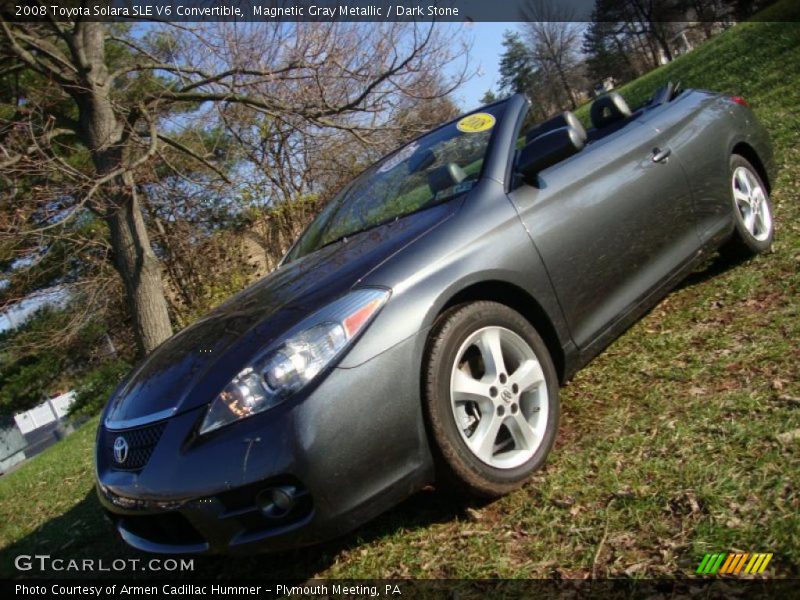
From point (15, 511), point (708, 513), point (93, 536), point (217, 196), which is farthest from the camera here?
point (217, 196)

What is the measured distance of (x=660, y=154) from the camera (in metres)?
3.76

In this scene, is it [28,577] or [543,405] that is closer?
[543,405]

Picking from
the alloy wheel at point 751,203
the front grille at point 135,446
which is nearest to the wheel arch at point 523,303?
the front grille at point 135,446

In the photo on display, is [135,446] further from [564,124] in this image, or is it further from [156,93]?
[156,93]

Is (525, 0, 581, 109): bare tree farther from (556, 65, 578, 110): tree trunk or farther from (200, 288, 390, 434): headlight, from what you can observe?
(200, 288, 390, 434): headlight

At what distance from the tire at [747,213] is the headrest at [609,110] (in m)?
0.79

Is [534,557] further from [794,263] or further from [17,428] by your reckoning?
[17,428]

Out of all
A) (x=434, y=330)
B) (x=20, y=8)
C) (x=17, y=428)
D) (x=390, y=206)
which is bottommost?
(x=17, y=428)

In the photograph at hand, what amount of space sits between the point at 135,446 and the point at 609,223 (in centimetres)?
246

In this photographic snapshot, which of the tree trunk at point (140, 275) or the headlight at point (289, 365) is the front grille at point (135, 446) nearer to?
the headlight at point (289, 365)

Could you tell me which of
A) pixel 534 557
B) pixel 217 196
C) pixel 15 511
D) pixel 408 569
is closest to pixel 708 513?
pixel 534 557

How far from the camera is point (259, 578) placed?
2.88 m

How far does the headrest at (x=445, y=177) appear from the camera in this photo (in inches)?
125

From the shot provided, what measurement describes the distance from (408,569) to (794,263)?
10.8 feet
